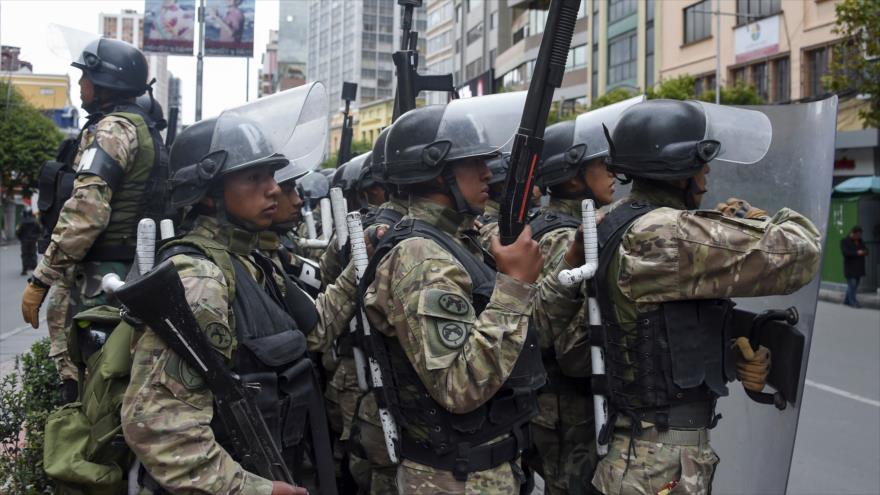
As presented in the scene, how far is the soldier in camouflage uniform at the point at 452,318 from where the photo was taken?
2.51m

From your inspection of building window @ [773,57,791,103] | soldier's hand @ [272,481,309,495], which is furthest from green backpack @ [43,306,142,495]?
building window @ [773,57,791,103]

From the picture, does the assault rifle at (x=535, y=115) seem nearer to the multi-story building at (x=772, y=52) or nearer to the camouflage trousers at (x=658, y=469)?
the camouflage trousers at (x=658, y=469)

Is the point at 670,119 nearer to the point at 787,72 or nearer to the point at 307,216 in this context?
the point at 307,216

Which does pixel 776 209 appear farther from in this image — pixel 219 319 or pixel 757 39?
pixel 757 39

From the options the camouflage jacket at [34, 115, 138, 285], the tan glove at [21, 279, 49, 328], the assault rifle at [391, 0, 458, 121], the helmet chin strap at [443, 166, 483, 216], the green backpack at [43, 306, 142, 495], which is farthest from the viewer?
the assault rifle at [391, 0, 458, 121]

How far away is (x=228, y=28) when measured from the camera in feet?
57.8

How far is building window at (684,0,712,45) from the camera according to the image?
26.5 m

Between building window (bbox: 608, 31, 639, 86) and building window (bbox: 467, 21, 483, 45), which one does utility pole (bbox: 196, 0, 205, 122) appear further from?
building window (bbox: 467, 21, 483, 45)

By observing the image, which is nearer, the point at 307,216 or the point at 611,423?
the point at 611,423

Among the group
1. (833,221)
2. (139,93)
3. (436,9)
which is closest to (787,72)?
(833,221)

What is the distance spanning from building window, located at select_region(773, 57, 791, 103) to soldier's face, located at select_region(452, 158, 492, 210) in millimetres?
21568

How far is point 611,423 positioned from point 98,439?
1.78 m

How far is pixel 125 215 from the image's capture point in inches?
191

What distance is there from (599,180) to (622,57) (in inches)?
1188
